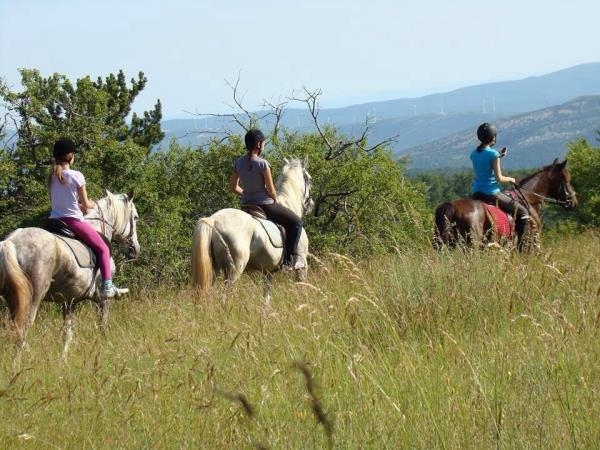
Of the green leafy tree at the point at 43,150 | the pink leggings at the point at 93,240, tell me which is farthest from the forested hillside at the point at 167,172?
the pink leggings at the point at 93,240

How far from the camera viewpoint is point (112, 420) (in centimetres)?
418

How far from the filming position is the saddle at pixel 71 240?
8.56 metres

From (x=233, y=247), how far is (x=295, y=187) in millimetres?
2126

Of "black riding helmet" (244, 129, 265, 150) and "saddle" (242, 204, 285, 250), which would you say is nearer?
"black riding helmet" (244, 129, 265, 150)

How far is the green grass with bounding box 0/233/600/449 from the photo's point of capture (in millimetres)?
3455

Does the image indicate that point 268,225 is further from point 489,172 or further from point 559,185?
point 559,185

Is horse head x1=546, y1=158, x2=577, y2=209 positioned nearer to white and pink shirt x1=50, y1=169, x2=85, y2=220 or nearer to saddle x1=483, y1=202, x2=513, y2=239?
saddle x1=483, y1=202, x2=513, y2=239

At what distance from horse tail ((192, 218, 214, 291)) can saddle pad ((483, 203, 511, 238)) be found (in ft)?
13.8

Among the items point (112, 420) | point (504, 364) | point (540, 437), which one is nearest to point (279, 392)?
point (112, 420)

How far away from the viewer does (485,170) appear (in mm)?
11492

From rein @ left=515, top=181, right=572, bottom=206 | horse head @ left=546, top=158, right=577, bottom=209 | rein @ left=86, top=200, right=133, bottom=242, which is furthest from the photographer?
horse head @ left=546, top=158, right=577, bottom=209

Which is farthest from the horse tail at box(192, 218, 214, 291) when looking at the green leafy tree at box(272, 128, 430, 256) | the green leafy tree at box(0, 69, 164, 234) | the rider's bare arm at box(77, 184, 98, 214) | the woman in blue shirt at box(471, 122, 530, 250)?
the green leafy tree at box(272, 128, 430, 256)

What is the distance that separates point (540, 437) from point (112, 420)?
2.19m

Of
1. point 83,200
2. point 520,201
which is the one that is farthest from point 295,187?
point 83,200
